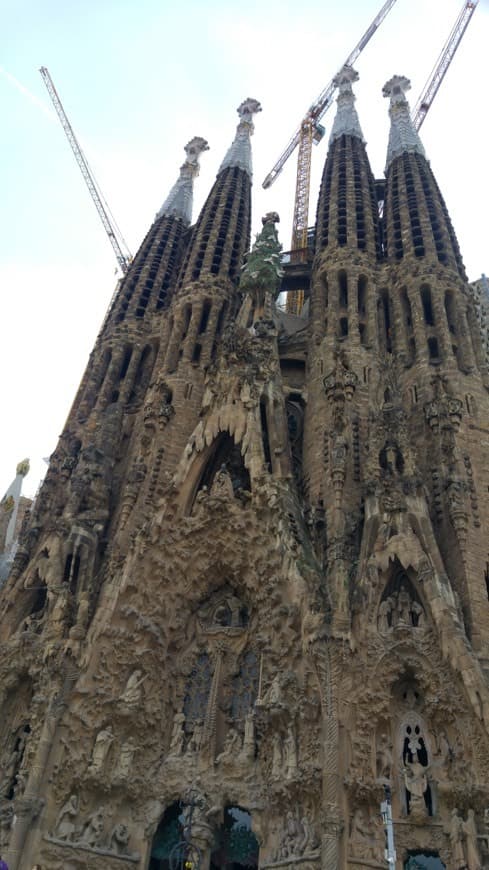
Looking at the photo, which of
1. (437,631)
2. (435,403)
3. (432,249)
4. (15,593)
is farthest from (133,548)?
(432,249)

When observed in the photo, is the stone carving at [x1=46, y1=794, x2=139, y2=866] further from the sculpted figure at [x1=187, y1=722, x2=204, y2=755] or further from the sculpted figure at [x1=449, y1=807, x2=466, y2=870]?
the sculpted figure at [x1=449, y1=807, x2=466, y2=870]

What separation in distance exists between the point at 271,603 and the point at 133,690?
371cm

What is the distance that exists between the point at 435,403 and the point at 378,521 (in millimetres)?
4401

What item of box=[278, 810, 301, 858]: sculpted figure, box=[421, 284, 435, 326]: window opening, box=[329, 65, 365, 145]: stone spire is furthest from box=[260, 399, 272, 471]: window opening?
box=[329, 65, 365, 145]: stone spire

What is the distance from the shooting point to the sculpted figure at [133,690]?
15.4 meters

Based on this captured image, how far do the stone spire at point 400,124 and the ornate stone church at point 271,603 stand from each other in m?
7.46

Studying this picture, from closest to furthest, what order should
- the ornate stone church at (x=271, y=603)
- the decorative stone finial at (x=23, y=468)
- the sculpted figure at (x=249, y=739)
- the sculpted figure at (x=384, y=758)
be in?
the sculpted figure at (x=384, y=758)
the ornate stone church at (x=271, y=603)
the sculpted figure at (x=249, y=739)
the decorative stone finial at (x=23, y=468)

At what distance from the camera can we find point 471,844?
11391 millimetres

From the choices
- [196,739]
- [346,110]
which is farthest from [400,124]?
[196,739]

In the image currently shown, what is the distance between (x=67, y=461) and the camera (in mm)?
21859

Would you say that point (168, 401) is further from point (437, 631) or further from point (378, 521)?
point (437, 631)

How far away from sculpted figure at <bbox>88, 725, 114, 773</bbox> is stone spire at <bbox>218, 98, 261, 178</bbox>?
2803 cm

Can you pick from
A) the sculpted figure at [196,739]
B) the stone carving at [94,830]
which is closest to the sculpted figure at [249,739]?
the sculpted figure at [196,739]

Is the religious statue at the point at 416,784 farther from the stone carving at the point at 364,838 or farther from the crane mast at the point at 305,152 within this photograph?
the crane mast at the point at 305,152
